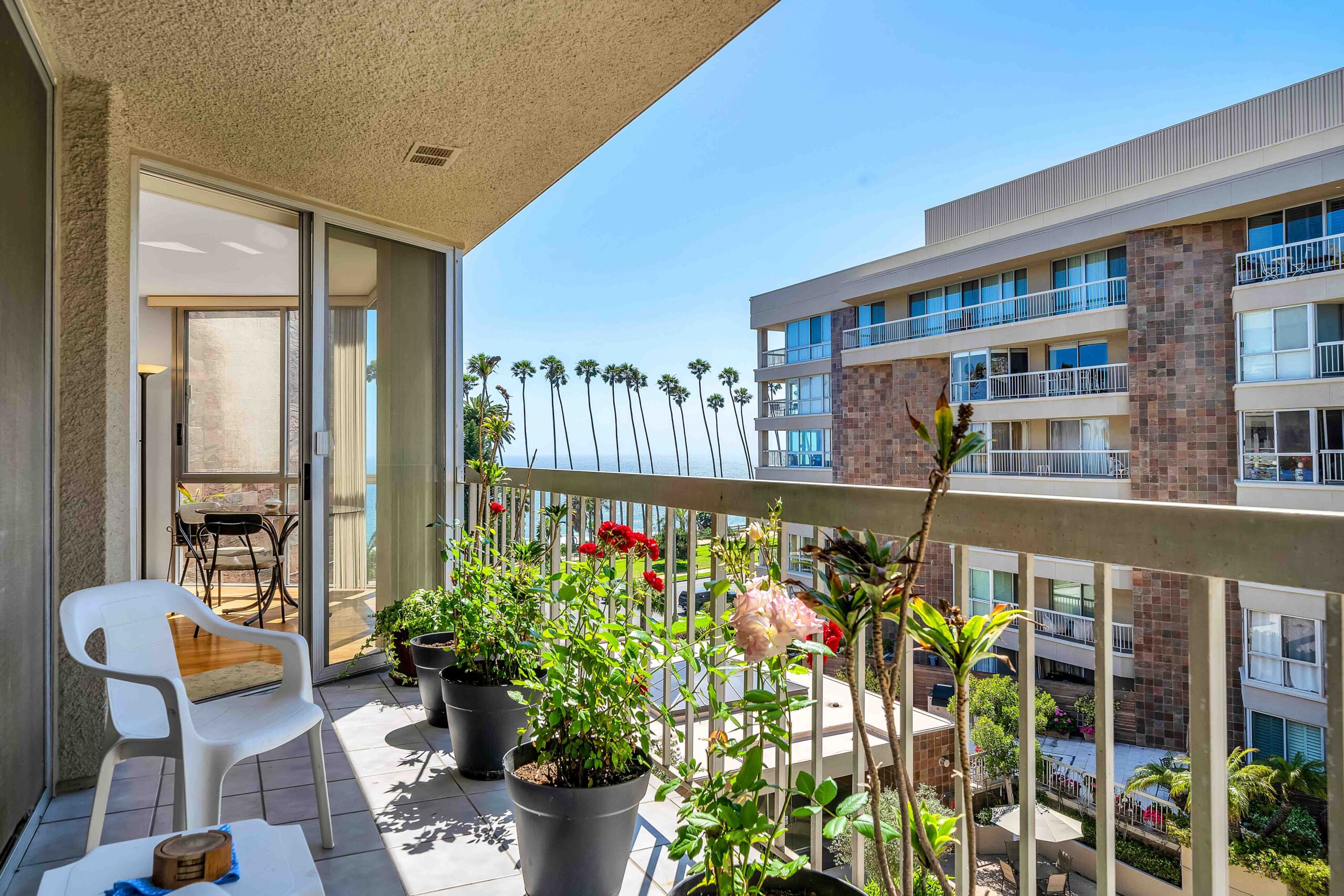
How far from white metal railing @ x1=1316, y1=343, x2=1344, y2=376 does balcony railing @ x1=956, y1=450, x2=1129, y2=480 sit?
3849mm

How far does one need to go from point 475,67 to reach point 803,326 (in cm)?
2310

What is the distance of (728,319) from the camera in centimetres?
4675

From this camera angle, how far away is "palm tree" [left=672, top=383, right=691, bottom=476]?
40.7 m

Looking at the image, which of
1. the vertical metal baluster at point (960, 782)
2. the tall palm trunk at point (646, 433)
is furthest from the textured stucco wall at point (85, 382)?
the tall palm trunk at point (646, 433)

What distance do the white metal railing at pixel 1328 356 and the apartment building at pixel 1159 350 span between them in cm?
5

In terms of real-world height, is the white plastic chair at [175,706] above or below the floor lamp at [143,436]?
below

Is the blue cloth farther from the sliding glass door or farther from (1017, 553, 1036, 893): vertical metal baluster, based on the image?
the sliding glass door

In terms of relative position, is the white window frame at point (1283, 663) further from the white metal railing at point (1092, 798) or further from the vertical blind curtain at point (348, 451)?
the vertical blind curtain at point (348, 451)

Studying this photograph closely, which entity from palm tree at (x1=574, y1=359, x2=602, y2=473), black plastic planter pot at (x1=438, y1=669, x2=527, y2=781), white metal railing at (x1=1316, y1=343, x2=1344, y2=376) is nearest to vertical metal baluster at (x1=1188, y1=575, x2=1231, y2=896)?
black plastic planter pot at (x1=438, y1=669, x2=527, y2=781)

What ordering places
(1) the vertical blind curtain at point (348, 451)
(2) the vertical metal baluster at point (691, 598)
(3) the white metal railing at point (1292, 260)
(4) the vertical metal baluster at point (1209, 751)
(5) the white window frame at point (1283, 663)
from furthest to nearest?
(3) the white metal railing at point (1292, 260) → (5) the white window frame at point (1283, 663) → (1) the vertical blind curtain at point (348, 451) → (2) the vertical metal baluster at point (691, 598) → (4) the vertical metal baluster at point (1209, 751)

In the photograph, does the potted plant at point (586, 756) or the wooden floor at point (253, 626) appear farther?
the wooden floor at point (253, 626)

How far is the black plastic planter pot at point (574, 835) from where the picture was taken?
160cm

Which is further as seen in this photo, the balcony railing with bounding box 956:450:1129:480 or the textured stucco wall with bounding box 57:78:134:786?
the balcony railing with bounding box 956:450:1129:480

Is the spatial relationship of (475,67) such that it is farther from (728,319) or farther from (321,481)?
(728,319)
